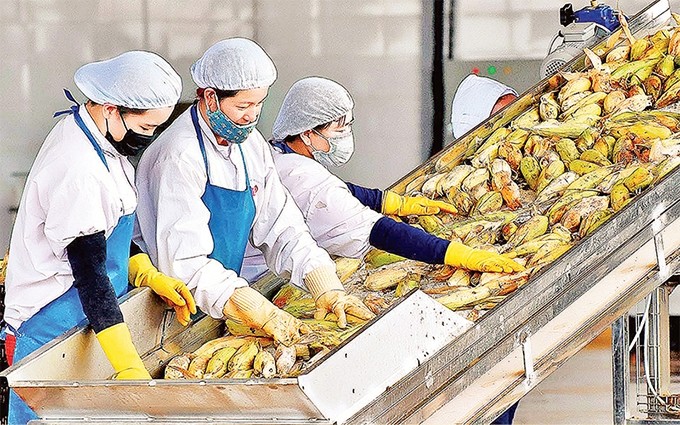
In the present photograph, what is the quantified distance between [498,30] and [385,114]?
77 cm

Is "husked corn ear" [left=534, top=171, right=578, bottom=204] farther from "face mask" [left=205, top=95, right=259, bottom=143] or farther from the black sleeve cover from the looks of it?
the black sleeve cover

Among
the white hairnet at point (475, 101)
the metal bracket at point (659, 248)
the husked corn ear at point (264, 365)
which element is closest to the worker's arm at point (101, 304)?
the husked corn ear at point (264, 365)

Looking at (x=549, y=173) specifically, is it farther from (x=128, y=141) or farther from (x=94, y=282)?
(x=94, y=282)

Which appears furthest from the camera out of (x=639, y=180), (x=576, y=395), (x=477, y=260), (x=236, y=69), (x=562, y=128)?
(x=576, y=395)

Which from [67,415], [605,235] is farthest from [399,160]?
[67,415]

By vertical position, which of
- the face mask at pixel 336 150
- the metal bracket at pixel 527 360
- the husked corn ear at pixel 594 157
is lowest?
the metal bracket at pixel 527 360

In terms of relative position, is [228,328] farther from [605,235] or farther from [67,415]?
[605,235]

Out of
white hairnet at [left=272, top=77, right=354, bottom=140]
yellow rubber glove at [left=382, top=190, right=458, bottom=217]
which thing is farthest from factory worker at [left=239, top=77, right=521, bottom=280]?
yellow rubber glove at [left=382, top=190, right=458, bottom=217]

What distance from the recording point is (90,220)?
91.9 inches

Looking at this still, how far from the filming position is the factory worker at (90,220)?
2.32m

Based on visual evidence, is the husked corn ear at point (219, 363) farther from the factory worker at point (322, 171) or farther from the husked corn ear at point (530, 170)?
the husked corn ear at point (530, 170)

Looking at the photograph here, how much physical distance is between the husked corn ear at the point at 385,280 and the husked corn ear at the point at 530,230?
31cm

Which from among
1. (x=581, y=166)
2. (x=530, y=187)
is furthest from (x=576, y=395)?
(x=581, y=166)

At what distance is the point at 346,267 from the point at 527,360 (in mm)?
782
